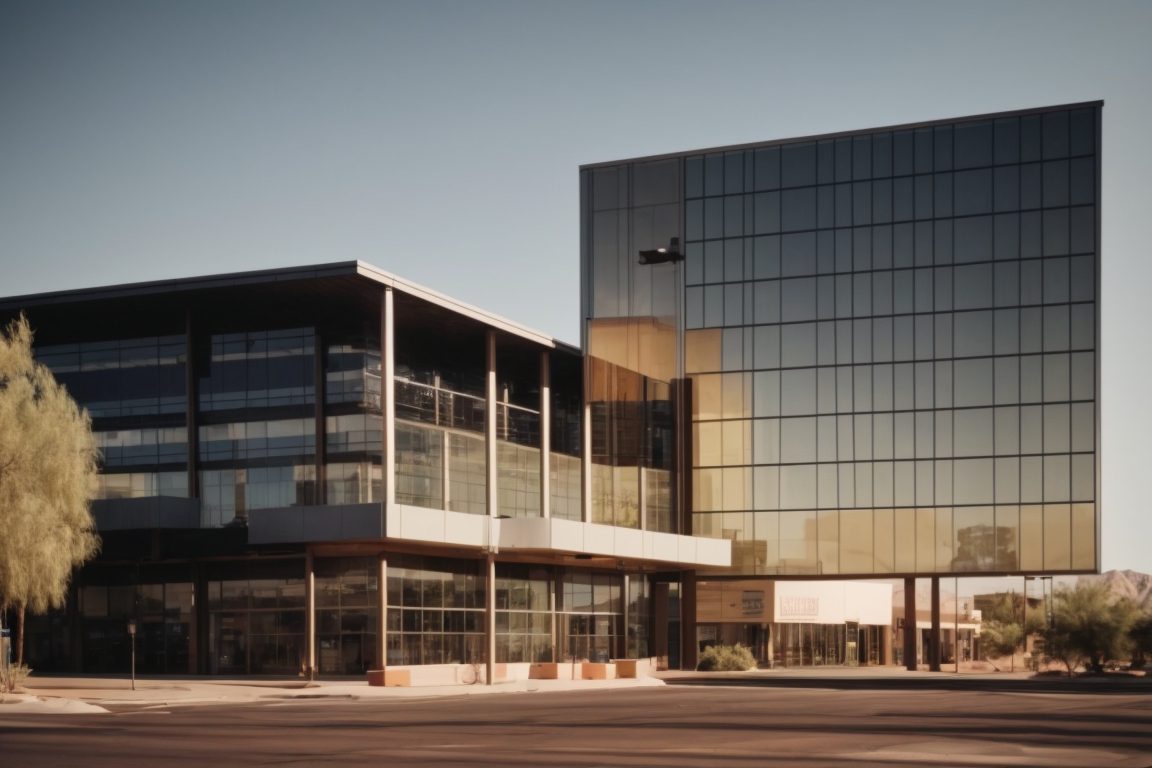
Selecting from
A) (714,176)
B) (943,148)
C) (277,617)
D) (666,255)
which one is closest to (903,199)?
(943,148)

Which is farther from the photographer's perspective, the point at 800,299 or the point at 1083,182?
the point at 800,299

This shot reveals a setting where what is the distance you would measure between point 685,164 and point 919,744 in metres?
58.4

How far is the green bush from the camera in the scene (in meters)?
77.6

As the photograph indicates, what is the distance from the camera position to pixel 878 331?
75.6 meters

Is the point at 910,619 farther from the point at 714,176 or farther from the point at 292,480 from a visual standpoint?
the point at 292,480

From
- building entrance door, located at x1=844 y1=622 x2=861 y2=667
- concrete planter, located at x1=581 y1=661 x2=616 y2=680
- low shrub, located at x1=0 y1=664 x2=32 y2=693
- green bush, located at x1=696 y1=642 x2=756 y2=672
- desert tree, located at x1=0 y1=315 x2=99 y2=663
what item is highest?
desert tree, located at x1=0 y1=315 x2=99 y2=663

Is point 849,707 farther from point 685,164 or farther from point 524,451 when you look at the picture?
point 685,164

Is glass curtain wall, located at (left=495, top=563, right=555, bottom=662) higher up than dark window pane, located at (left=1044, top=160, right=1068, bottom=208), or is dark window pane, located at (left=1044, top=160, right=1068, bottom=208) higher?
dark window pane, located at (left=1044, top=160, right=1068, bottom=208)

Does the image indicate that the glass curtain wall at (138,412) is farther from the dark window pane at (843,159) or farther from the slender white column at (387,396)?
the dark window pane at (843,159)

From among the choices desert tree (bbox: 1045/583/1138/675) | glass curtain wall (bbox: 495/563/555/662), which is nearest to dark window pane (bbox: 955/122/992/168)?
desert tree (bbox: 1045/583/1138/675)

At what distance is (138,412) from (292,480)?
24.9 ft

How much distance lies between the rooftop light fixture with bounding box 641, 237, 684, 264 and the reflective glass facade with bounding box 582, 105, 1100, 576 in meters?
0.44

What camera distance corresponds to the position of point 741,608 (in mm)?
95562

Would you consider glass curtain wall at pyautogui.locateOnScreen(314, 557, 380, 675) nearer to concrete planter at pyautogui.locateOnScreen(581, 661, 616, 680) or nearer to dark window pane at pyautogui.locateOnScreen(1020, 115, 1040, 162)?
concrete planter at pyautogui.locateOnScreen(581, 661, 616, 680)
